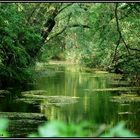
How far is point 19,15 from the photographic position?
2012 cm

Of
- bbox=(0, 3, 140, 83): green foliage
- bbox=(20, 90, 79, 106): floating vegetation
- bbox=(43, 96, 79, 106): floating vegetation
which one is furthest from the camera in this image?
bbox=(20, 90, 79, 106): floating vegetation

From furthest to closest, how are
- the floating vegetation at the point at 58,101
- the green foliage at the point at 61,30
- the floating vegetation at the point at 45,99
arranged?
the floating vegetation at the point at 45,99, the floating vegetation at the point at 58,101, the green foliage at the point at 61,30

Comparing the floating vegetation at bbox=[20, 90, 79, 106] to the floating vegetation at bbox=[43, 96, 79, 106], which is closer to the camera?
the floating vegetation at bbox=[43, 96, 79, 106]

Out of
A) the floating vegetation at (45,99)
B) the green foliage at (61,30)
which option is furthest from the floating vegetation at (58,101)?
the green foliage at (61,30)

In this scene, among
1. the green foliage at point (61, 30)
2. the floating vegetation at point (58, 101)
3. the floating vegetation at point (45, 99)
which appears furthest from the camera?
the floating vegetation at point (45, 99)

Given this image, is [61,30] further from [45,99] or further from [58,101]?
[58,101]

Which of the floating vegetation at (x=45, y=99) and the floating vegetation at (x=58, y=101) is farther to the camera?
the floating vegetation at (x=45, y=99)

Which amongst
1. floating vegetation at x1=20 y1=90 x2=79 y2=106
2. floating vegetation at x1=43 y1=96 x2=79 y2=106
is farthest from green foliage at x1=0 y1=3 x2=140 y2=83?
floating vegetation at x1=43 y1=96 x2=79 y2=106

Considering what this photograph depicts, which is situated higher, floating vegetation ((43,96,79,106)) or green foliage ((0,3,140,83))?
green foliage ((0,3,140,83))

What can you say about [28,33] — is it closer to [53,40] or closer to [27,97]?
[27,97]

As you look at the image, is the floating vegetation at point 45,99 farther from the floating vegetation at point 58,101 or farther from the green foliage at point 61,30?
the green foliage at point 61,30

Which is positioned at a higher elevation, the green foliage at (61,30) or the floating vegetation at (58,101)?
the green foliage at (61,30)

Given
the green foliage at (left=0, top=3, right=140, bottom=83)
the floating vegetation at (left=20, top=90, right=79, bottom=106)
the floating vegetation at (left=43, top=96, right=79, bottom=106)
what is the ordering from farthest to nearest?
1. the floating vegetation at (left=20, top=90, right=79, bottom=106)
2. the floating vegetation at (left=43, top=96, right=79, bottom=106)
3. the green foliage at (left=0, top=3, right=140, bottom=83)

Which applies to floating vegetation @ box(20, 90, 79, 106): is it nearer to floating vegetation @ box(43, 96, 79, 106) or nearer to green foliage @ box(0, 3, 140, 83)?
floating vegetation @ box(43, 96, 79, 106)
